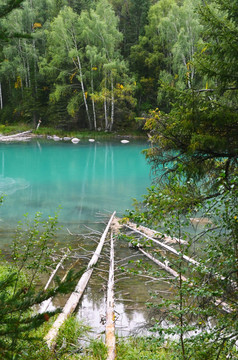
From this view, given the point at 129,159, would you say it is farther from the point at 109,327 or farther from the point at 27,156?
the point at 109,327

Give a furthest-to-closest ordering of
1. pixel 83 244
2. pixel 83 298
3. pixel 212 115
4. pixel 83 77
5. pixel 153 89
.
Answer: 1. pixel 153 89
2. pixel 83 77
3. pixel 83 244
4. pixel 83 298
5. pixel 212 115

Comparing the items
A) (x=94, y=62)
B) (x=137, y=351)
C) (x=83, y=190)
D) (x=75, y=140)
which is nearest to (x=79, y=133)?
(x=75, y=140)

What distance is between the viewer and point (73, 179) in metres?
17.8

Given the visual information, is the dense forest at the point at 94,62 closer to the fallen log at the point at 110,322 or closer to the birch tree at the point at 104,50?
the birch tree at the point at 104,50

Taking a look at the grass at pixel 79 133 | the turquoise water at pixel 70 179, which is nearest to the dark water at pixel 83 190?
the turquoise water at pixel 70 179

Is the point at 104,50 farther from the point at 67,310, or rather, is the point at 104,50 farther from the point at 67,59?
the point at 67,310

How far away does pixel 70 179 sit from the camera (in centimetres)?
1769

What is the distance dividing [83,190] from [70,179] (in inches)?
103

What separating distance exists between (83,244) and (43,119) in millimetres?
32826

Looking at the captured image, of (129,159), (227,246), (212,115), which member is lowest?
(129,159)

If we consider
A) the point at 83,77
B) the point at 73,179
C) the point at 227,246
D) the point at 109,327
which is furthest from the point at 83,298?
the point at 83,77

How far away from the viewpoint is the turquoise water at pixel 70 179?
1211 centimetres

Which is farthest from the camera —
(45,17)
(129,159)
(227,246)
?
(45,17)

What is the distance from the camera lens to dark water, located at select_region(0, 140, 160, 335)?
572 centimetres
